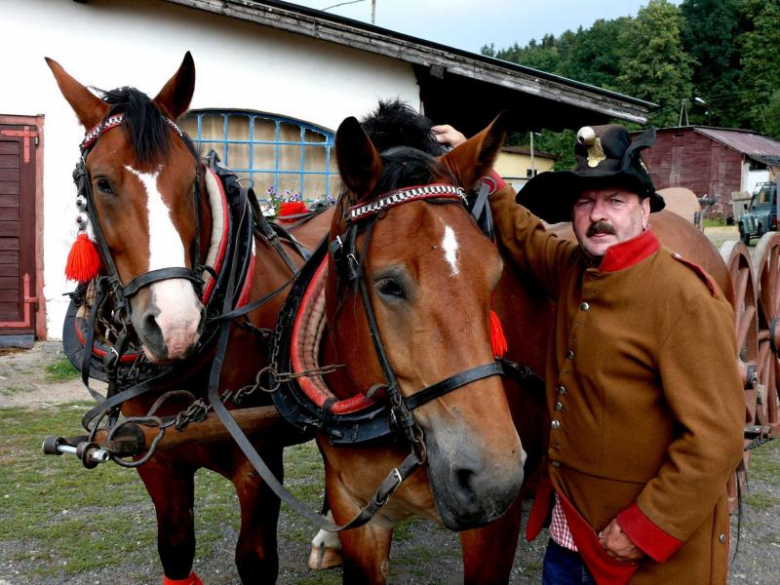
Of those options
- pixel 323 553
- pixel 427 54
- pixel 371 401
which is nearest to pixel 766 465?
pixel 323 553

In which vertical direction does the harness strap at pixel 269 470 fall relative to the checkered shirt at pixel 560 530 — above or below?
above

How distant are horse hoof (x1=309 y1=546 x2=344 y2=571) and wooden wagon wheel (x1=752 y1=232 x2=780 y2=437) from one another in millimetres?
2395

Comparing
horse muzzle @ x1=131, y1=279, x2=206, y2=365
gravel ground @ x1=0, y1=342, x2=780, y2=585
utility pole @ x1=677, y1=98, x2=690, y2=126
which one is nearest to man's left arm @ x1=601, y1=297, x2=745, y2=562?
horse muzzle @ x1=131, y1=279, x2=206, y2=365

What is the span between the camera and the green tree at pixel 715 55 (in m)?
58.7

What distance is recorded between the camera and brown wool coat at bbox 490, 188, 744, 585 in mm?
1635

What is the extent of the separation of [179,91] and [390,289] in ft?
4.75

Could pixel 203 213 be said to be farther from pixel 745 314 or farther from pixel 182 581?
pixel 745 314

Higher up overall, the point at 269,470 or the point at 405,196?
the point at 405,196

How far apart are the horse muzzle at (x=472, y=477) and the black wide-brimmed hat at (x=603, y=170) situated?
791 mm

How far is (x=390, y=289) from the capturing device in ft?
5.62

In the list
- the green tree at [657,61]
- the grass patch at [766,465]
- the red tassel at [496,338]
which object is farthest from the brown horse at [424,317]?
the green tree at [657,61]

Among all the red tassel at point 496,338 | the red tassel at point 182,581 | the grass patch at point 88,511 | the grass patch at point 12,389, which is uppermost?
the red tassel at point 496,338

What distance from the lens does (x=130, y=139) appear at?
2.24m

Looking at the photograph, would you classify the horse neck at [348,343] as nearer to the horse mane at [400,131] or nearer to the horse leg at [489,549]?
the horse mane at [400,131]
